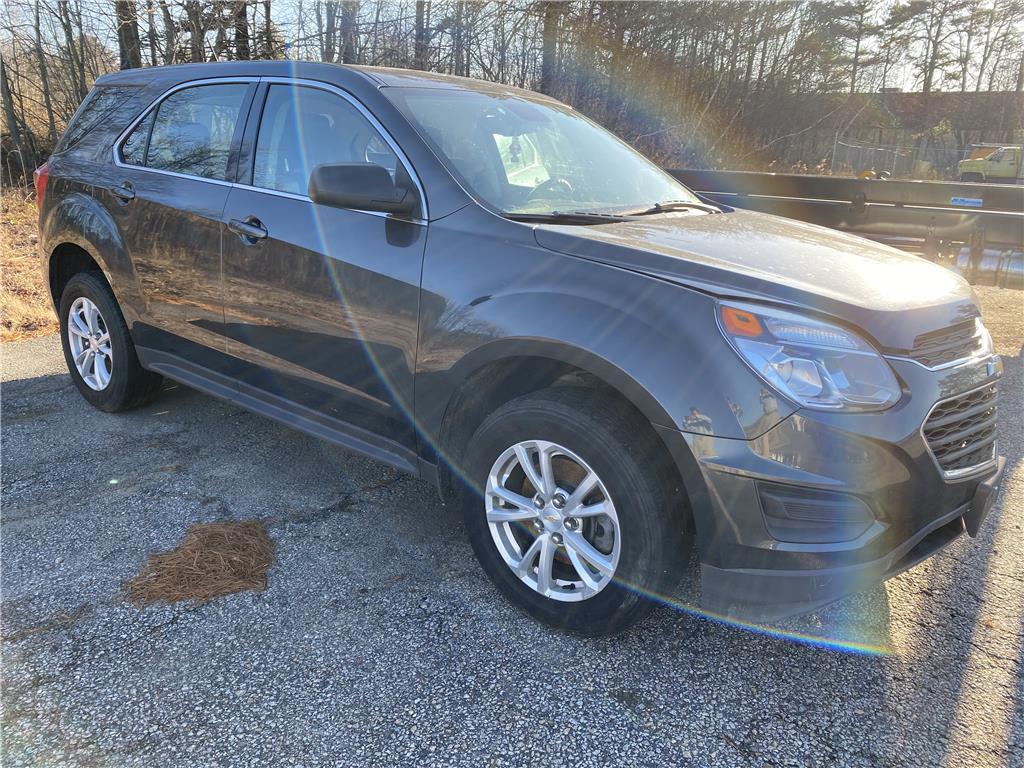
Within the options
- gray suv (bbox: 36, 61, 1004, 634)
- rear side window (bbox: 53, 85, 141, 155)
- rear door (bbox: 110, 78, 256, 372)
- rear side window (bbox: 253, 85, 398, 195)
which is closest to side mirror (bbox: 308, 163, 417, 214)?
gray suv (bbox: 36, 61, 1004, 634)

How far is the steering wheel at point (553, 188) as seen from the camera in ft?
9.53

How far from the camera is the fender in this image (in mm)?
3891

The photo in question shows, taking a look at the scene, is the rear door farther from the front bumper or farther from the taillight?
the front bumper

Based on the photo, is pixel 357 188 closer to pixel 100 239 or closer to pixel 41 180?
pixel 100 239

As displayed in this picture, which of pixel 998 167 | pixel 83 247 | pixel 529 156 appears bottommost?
pixel 83 247

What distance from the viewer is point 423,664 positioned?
231 cm

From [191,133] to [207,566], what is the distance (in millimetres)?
2207

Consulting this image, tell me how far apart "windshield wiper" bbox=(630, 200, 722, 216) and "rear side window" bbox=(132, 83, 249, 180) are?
195cm

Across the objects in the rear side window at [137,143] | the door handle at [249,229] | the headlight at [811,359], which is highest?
the rear side window at [137,143]

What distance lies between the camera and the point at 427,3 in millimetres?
13586

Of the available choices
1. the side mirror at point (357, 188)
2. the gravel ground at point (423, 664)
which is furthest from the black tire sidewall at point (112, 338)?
the side mirror at point (357, 188)

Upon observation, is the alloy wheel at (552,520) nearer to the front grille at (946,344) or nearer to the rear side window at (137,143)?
the front grille at (946,344)

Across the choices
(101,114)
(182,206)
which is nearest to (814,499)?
(182,206)

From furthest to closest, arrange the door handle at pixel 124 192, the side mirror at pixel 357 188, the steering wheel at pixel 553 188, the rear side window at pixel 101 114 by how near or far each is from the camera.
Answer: the rear side window at pixel 101 114
the door handle at pixel 124 192
the steering wheel at pixel 553 188
the side mirror at pixel 357 188
